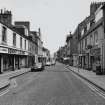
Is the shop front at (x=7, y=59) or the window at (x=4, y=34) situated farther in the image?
the window at (x=4, y=34)

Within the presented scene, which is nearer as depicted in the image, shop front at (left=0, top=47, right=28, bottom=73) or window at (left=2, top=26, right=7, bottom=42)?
shop front at (left=0, top=47, right=28, bottom=73)

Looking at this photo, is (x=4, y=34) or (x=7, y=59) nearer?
(x=4, y=34)

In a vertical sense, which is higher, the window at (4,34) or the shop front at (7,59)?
the window at (4,34)

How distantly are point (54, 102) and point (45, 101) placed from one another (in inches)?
18.3

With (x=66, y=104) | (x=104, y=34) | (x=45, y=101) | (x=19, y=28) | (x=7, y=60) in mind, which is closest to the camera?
(x=66, y=104)

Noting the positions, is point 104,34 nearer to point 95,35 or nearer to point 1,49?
point 95,35

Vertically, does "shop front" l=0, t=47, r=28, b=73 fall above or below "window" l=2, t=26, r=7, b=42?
below

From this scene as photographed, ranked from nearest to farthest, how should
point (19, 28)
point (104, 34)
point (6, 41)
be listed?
point (104, 34)
point (6, 41)
point (19, 28)

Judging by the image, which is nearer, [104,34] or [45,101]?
[45,101]

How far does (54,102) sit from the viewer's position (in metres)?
8.84

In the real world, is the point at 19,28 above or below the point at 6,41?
above

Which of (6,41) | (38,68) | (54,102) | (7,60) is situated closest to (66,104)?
(54,102)

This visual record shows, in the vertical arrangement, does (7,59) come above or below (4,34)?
below

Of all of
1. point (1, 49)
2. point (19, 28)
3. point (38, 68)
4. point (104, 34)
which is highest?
point (19, 28)
